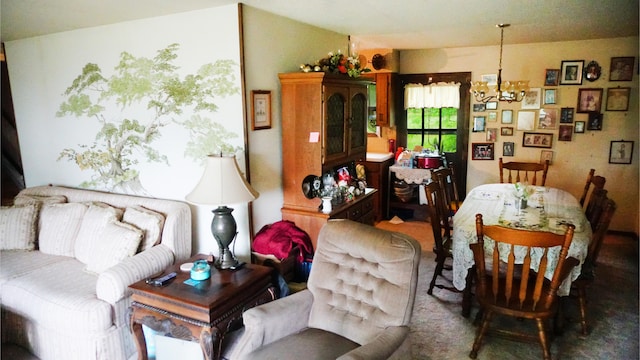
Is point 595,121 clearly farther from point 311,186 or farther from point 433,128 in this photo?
point 311,186

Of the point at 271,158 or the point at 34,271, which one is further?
the point at 271,158

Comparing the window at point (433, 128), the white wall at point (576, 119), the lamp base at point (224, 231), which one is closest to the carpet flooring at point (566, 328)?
the lamp base at point (224, 231)

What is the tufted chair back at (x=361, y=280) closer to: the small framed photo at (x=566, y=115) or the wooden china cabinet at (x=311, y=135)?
the wooden china cabinet at (x=311, y=135)

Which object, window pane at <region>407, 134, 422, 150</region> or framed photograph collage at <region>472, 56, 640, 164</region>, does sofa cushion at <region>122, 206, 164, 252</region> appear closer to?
window pane at <region>407, 134, 422, 150</region>

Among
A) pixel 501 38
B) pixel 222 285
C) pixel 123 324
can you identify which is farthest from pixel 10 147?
pixel 501 38

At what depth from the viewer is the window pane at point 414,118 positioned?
237 inches

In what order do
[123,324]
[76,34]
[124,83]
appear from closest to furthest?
[123,324]
[124,83]
[76,34]

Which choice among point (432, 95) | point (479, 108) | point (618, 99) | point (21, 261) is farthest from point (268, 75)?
point (618, 99)

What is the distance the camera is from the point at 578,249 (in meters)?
2.74

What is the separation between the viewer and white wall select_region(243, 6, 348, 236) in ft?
9.91

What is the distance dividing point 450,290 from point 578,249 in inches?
42.2

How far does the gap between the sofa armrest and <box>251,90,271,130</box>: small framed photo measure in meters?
1.10

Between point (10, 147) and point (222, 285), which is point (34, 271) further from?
point (10, 147)

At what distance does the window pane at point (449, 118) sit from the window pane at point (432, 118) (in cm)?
8
